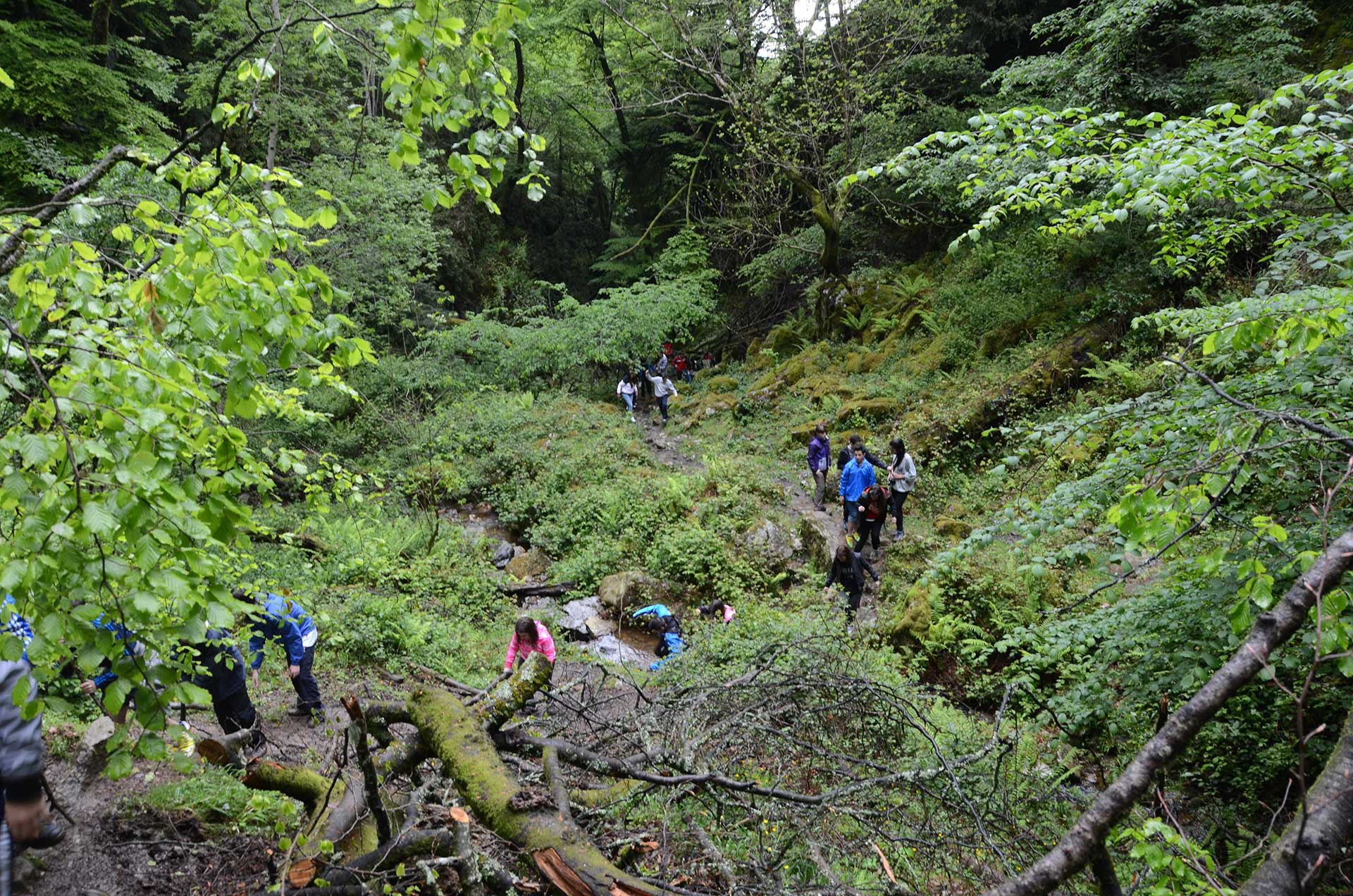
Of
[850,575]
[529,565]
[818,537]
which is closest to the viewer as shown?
[850,575]

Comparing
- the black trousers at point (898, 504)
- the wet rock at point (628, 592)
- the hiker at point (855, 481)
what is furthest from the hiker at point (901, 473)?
the wet rock at point (628, 592)

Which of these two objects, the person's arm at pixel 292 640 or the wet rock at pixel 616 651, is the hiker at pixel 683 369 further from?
the person's arm at pixel 292 640

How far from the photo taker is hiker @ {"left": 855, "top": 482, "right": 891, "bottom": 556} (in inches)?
428

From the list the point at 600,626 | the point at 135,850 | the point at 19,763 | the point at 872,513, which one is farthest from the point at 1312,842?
the point at 872,513

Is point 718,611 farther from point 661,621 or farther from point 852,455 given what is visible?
point 852,455

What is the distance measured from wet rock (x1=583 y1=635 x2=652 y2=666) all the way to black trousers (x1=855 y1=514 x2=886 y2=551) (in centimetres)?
382

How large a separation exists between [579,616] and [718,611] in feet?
7.05

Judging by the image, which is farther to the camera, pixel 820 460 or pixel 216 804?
pixel 820 460

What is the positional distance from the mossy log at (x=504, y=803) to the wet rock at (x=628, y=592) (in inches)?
269

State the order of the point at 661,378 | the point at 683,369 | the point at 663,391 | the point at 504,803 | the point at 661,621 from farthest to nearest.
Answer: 1. the point at 683,369
2. the point at 661,378
3. the point at 663,391
4. the point at 661,621
5. the point at 504,803

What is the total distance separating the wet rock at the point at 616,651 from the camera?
373 inches

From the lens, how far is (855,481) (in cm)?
1102

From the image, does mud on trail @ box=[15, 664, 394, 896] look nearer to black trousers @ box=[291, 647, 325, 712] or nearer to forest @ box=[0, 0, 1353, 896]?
forest @ box=[0, 0, 1353, 896]

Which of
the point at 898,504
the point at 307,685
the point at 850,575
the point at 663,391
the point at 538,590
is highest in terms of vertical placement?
the point at 663,391
